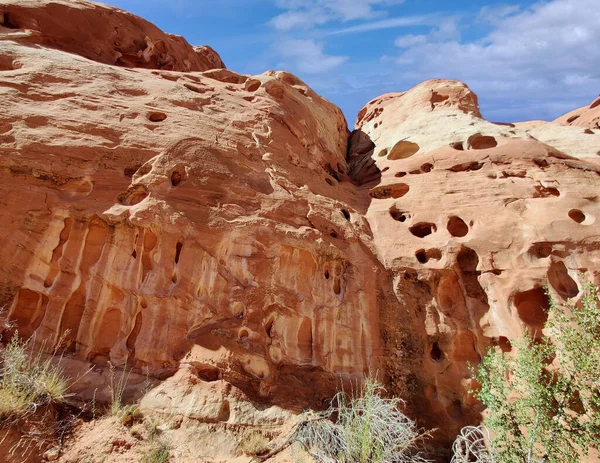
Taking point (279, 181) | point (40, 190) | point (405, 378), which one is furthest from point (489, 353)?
point (40, 190)

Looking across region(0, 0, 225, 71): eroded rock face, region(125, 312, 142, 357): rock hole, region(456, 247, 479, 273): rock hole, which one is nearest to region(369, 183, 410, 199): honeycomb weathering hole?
region(456, 247, 479, 273): rock hole

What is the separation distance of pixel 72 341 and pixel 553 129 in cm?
1748

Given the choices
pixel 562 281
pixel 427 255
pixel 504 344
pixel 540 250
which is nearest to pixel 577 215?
pixel 540 250

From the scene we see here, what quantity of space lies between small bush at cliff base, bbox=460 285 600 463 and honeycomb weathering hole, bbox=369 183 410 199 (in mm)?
5671

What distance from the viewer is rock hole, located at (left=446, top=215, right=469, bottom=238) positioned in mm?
11492

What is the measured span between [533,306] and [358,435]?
5.32 meters

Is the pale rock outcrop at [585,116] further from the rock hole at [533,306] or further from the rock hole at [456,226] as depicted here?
the rock hole at [533,306]

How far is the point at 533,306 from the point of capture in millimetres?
9570

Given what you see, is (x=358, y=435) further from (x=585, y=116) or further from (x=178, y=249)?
(x=585, y=116)

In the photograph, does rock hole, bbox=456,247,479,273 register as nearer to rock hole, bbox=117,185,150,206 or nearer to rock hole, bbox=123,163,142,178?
rock hole, bbox=117,185,150,206

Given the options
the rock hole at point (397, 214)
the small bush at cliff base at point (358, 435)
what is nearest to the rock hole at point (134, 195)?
the small bush at cliff base at point (358, 435)

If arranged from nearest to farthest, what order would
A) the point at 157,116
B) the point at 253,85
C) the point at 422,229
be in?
1. the point at 157,116
2. the point at 422,229
3. the point at 253,85

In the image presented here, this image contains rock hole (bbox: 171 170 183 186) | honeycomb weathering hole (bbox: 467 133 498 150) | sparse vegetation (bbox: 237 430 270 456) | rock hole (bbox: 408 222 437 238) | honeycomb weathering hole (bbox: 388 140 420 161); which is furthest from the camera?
honeycomb weathering hole (bbox: 388 140 420 161)

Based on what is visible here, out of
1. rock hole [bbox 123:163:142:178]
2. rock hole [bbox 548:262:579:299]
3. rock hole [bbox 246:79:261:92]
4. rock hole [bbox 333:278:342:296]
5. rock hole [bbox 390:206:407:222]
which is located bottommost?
rock hole [bbox 333:278:342:296]
